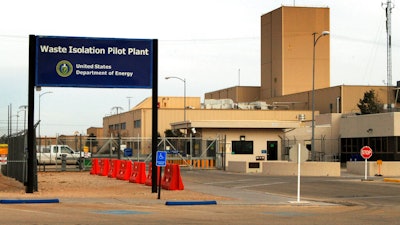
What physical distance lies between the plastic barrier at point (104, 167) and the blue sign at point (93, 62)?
15.1m

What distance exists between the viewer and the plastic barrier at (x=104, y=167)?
4006 cm

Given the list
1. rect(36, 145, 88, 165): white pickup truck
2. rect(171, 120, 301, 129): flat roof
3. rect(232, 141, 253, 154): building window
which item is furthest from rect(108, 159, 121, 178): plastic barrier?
rect(232, 141, 253, 154): building window

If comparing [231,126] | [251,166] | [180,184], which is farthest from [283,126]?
[180,184]

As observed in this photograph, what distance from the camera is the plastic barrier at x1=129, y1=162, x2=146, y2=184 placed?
31892 millimetres

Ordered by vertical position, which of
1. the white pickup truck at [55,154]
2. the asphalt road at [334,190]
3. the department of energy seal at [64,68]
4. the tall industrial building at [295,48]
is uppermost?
the tall industrial building at [295,48]

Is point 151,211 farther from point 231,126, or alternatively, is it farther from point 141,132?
point 141,132

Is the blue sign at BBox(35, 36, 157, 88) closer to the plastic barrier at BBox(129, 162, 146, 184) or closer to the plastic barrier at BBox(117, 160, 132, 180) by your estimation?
the plastic barrier at BBox(129, 162, 146, 184)

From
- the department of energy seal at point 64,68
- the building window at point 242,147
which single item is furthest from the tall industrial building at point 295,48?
the department of energy seal at point 64,68

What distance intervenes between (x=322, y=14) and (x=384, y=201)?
78841 millimetres

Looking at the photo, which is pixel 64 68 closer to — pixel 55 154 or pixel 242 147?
pixel 55 154

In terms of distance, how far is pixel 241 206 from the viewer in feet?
69.9

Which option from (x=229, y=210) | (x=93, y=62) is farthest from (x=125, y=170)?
(x=229, y=210)

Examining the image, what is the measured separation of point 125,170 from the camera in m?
35.1

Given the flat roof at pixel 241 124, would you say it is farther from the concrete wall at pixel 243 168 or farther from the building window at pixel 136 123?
the building window at pixel 136 123
